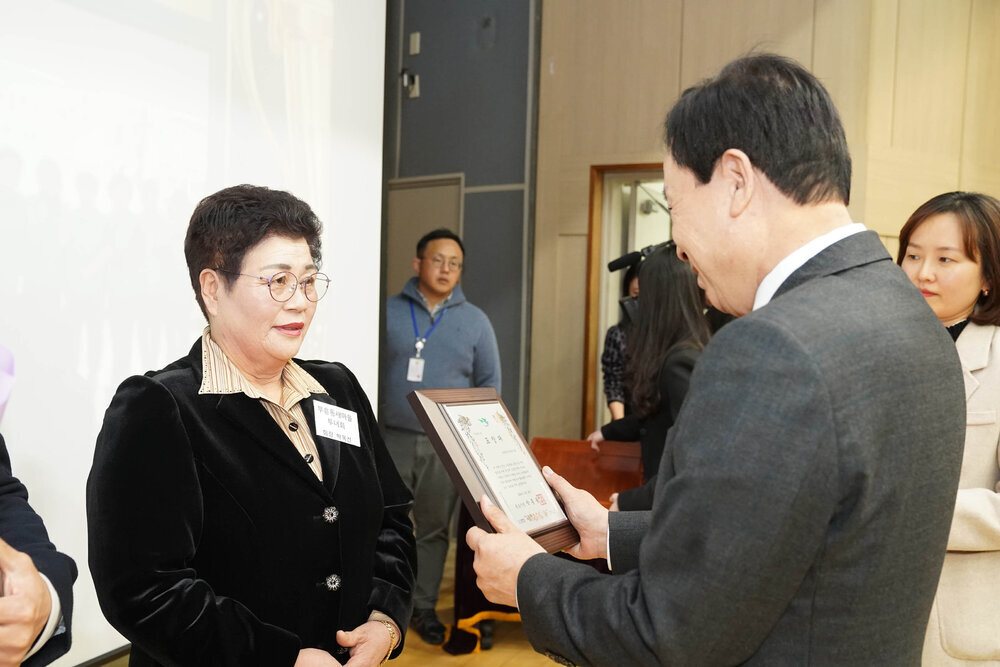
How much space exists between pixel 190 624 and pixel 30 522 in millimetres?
311

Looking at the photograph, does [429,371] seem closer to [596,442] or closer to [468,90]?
[596,442]

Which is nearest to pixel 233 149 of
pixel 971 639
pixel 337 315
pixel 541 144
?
pixel 337 315

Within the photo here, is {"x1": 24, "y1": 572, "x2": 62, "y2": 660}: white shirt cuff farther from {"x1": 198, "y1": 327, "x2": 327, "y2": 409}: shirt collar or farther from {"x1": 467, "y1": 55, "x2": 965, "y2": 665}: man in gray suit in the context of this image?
{"x1": 467, "y1": 55, "x2": 965, "y2": 665}: man in gray suit

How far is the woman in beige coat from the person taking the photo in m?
1.64

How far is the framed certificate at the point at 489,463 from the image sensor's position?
1382mm

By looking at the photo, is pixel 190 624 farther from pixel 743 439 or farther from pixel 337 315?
pixel 337 315

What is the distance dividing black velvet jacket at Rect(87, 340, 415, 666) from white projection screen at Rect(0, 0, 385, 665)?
0.62 meters

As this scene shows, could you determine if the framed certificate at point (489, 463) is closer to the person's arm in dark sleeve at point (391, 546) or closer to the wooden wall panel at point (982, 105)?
the person's arm in dark sleeve at point (391, 546)

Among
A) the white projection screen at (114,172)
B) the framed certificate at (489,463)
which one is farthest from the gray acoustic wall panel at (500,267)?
the framed certificate at (489,463)

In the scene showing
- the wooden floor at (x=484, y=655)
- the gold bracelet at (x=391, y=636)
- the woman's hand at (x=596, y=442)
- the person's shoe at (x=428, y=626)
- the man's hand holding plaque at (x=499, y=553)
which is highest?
the man's hand holding plaque at (x=499, y=553)

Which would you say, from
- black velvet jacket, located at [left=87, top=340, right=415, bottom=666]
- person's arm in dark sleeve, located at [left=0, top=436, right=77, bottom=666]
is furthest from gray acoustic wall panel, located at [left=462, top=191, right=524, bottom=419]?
person's arm in dark sleeve, located at [left=0, top=436, right=77, bottom=666]

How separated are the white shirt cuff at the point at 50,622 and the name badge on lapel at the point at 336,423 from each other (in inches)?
21.5

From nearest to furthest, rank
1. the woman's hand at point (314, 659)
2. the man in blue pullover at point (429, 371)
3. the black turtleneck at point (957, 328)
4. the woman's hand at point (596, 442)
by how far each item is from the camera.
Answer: the woman's hand at point (314, 659)
the black turtleneck at point (957, 328)
the woman's hand at point (596, 442)
the man in blue pullover at point (429, 371)

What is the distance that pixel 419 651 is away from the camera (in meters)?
3.83
